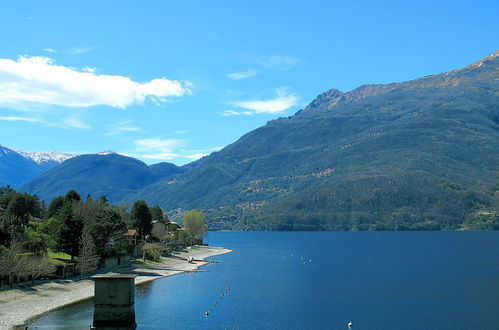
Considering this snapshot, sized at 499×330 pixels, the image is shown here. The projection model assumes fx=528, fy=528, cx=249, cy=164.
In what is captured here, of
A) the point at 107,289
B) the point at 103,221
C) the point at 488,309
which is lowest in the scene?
the point at 488,309

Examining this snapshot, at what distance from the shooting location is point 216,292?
278ft

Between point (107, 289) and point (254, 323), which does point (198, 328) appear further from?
point (107, 289)

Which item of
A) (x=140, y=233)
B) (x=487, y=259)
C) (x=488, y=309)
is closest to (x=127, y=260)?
(x=140, y=233)

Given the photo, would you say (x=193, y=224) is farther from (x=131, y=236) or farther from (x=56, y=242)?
(x=56, y=242)

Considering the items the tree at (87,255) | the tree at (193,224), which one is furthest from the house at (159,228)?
the tree at (87,255)

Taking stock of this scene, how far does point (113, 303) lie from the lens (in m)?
42.0

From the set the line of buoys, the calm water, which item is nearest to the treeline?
the calm water

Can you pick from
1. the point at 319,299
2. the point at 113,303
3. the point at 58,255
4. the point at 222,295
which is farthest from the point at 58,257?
the point at 113,303

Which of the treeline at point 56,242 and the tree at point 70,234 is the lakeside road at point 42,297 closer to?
the treeline at point 56,242

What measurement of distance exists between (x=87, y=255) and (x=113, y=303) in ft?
161

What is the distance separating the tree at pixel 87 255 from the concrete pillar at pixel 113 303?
47477 mm

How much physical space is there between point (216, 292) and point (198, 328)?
25.8m

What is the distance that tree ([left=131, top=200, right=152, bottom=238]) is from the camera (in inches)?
5482

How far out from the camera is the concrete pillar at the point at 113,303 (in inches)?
1639
